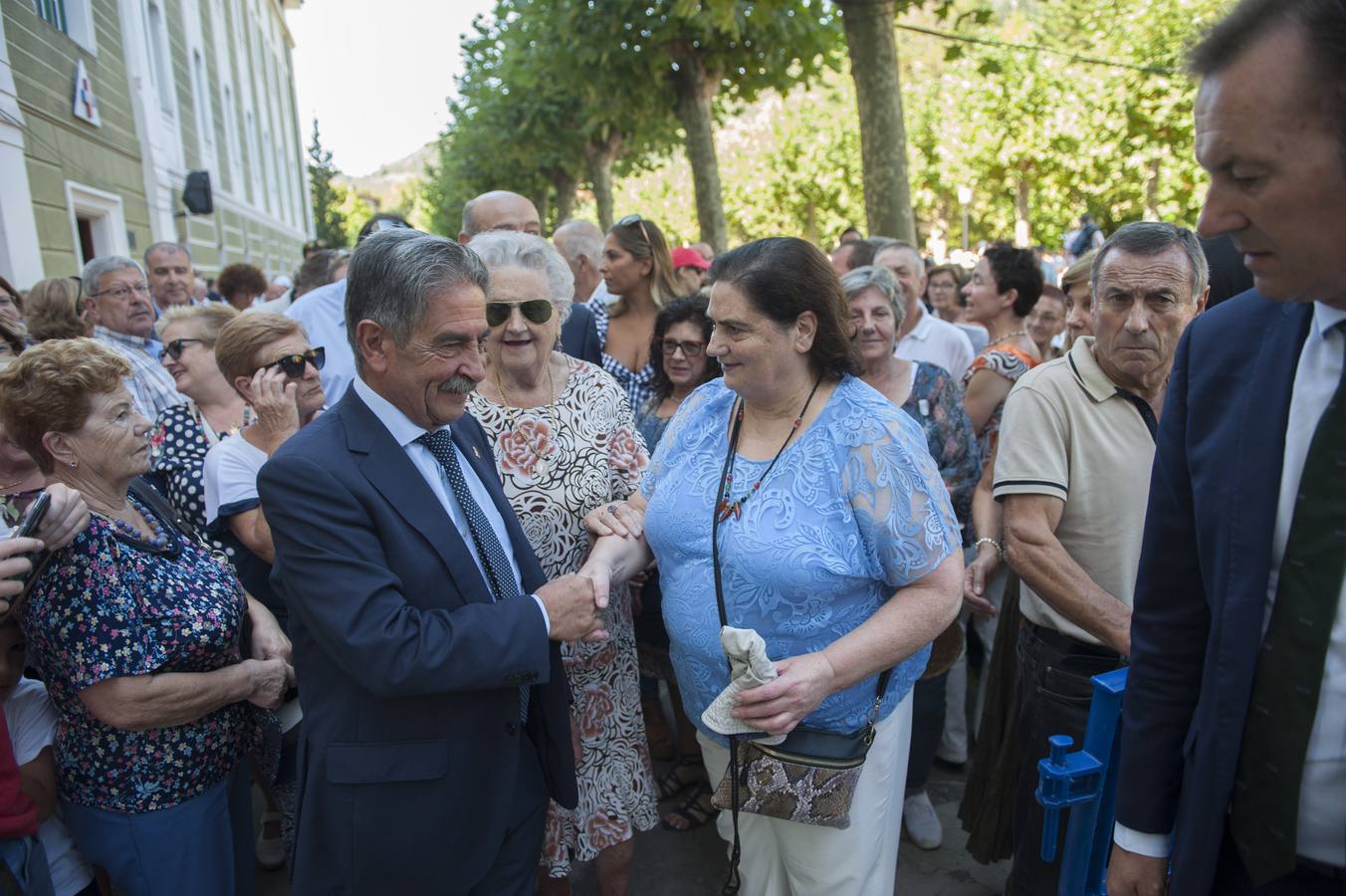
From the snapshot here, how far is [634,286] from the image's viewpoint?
16.0 ft

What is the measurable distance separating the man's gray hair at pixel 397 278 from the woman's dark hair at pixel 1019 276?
3797mm

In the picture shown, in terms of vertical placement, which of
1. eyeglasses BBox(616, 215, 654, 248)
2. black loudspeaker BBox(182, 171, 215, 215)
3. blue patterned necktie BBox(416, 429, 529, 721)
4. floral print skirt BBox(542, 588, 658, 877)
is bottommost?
floral print skirt BBox(542, 588, 658, 877)

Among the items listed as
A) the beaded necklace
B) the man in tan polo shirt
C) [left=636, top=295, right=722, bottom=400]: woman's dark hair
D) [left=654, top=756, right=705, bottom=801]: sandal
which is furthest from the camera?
[left=654, top=756, right=705, bottom=801]: sandal

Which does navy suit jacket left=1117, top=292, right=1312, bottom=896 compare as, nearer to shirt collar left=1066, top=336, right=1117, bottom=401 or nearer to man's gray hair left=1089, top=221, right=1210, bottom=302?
shirt collar left=1066, top=336, right=1117, bottom=401

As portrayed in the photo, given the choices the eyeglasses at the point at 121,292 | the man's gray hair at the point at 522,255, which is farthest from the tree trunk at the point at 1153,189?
the eyeglasses at the point at 121,292

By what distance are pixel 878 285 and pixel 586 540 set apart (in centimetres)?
195

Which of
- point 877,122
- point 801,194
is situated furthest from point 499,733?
point 801,194

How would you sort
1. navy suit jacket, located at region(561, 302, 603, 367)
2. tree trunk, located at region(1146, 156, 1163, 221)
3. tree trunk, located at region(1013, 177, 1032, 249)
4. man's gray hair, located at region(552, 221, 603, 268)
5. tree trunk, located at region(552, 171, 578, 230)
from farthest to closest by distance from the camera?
tree trunk, located at region(1013, 177, 1032, 249) < tree trunk, located at region(552, 171, 578, 230) < tree trunk, located at region(1146, 156, 1163, 221) < man's gray hair, located at region(552, 221, 603, 268) < navy suit jacket, located at region(561, 302, 603, 367)

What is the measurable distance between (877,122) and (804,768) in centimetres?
705

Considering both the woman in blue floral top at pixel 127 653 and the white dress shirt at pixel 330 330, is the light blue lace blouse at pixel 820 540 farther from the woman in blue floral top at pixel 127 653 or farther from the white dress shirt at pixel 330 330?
the white dress shirt at pixel 330 330

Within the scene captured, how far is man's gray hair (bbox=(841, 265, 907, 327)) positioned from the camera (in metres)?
3.89

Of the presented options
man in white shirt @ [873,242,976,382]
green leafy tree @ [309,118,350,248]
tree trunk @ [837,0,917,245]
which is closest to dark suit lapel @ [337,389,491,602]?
man in white shirt @ [873,242,976,382]

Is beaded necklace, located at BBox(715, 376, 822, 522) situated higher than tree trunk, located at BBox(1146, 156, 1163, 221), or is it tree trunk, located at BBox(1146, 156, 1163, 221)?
tree trunk, located at BBox(1146, 156, 1163, 221)

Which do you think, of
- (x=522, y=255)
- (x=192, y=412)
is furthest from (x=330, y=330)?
(x=522, y=255)
